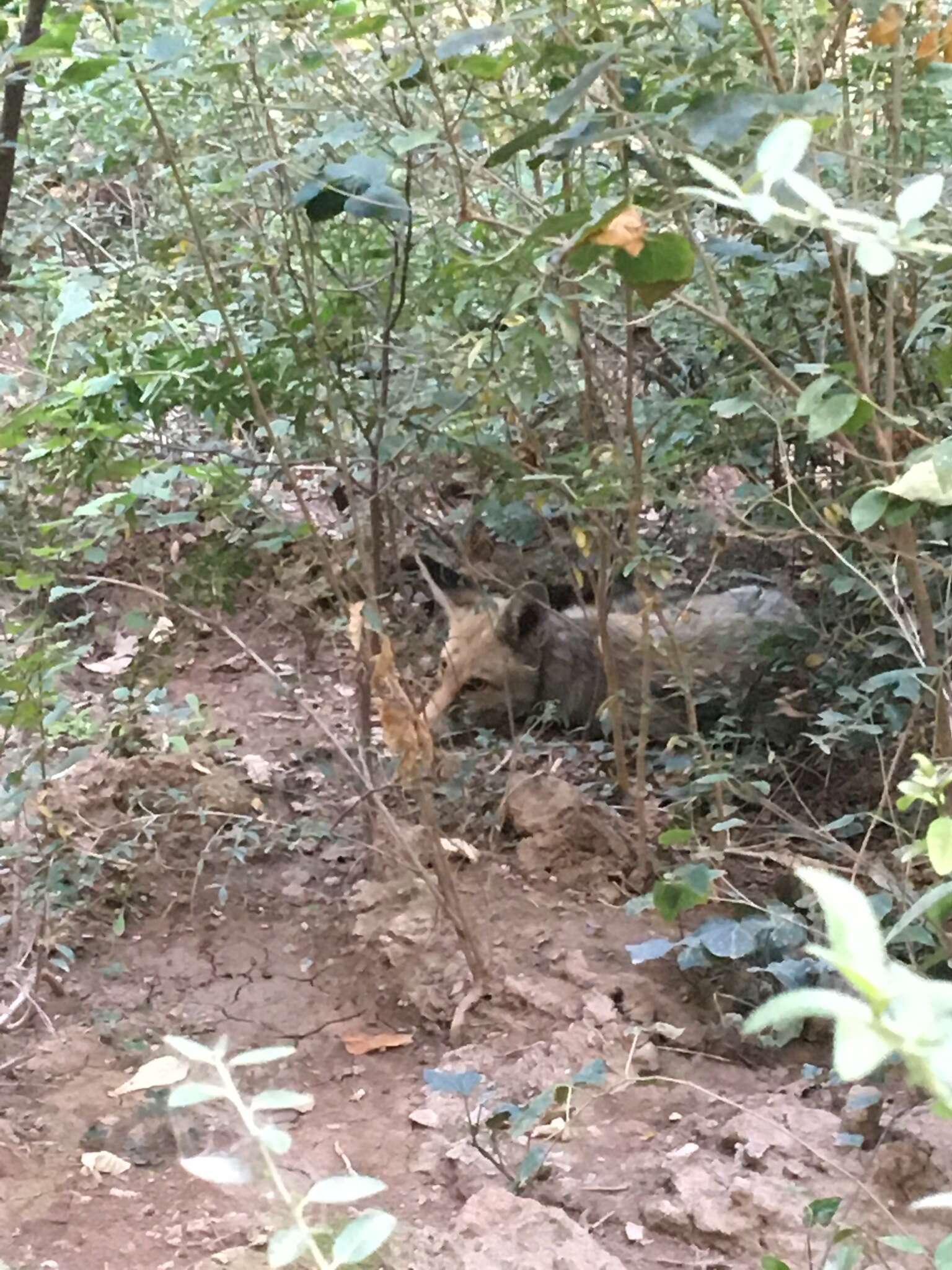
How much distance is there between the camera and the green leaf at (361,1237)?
0.56 m

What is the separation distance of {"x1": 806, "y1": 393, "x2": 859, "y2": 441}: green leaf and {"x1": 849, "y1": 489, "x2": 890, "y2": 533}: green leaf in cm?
7

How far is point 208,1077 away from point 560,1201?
53cm

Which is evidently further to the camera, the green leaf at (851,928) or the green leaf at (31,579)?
the green leaf at (31,579)

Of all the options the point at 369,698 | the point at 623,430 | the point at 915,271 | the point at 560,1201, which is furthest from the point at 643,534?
the point at 560,1201

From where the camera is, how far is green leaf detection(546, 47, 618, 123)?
3.24 ft

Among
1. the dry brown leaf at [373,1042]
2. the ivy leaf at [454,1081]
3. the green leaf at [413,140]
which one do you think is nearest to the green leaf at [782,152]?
the green leaf at [413,140]

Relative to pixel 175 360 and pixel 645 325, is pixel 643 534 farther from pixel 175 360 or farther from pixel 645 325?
pixel 175 360

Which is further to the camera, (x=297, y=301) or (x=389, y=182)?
(x=297, y=301)

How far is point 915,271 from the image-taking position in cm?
161

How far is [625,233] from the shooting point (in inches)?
38.8

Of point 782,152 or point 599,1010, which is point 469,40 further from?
point 599,1010

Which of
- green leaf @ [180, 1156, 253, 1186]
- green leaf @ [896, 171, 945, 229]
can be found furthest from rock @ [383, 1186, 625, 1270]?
green leaf @ [896, 171, 945, 229]

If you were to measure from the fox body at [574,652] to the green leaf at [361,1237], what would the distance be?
→ 1847 mm

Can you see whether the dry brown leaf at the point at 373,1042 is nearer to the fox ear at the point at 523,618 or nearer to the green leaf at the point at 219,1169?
the fox ear at the point at 523,618
